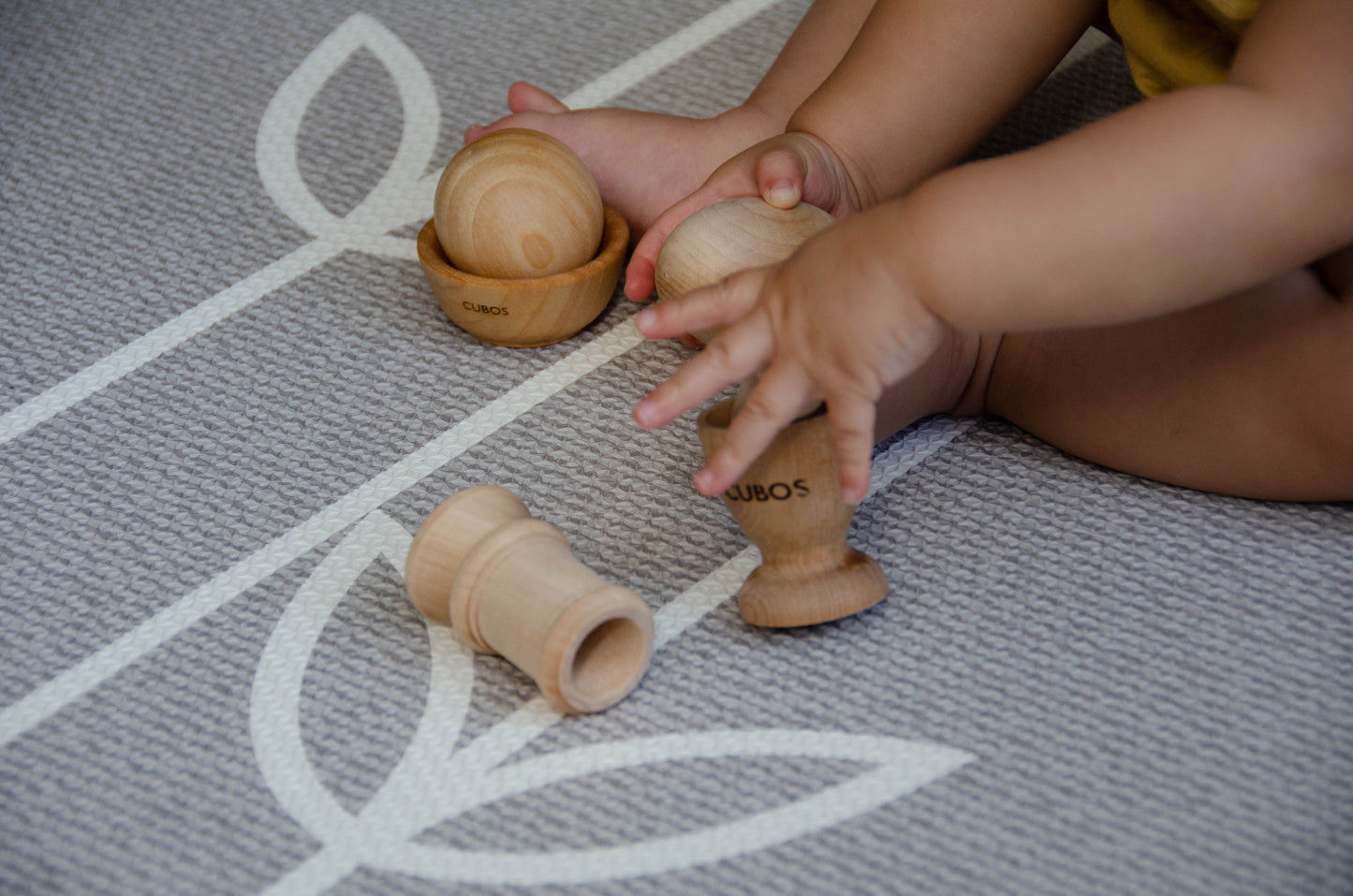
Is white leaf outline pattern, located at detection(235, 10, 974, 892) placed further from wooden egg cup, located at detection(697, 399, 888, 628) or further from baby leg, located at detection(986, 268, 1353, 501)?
Answer: baby leg, located at detection(986, 268, 1353, 501)

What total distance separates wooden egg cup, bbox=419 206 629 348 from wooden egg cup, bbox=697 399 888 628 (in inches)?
5.0

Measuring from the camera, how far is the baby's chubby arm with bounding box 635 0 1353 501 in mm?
391

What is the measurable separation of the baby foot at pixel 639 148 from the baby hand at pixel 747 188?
0.16 feet

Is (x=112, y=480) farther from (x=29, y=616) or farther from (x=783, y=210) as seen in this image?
(x=783, y=210)

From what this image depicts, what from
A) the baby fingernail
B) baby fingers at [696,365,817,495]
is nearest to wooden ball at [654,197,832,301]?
the baby fingernail

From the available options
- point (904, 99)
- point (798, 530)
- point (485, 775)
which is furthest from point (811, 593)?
point (904, 99)

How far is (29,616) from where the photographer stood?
467 millimetres

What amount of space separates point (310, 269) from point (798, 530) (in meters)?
0.31

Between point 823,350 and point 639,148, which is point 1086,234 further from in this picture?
point 639,148

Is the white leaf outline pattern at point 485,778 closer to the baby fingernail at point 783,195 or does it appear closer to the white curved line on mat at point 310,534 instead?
the white curved line on mat at point 310,534

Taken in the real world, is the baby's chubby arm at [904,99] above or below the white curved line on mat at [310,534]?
above

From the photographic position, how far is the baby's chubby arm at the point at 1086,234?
1.28 ft

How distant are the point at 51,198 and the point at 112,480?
0.72ft

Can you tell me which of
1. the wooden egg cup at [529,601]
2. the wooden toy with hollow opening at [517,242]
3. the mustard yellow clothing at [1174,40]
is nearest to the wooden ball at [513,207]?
the wooden toy with hollow opening at [517,242]
